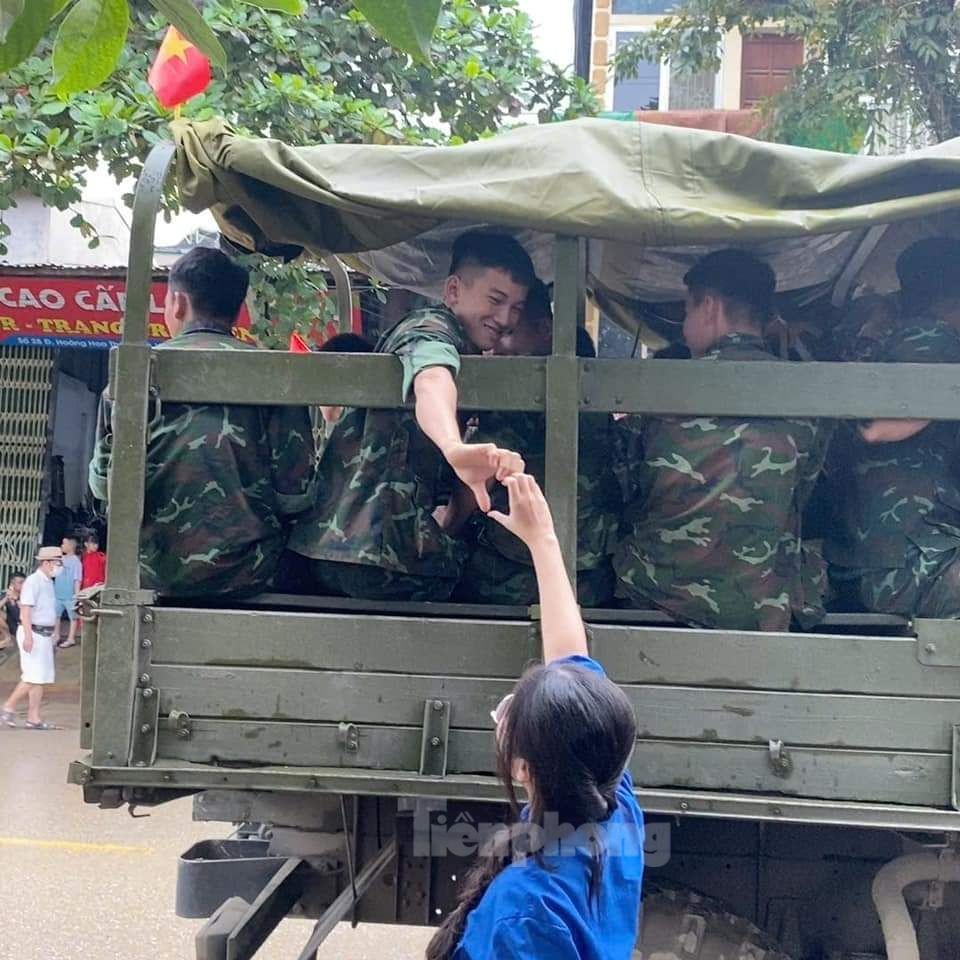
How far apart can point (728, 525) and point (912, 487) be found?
46cm

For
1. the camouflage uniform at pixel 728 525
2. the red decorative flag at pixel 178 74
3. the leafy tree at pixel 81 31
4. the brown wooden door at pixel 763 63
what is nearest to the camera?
the leafy tree at pixel 81 31

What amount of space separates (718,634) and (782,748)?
26 centimetres

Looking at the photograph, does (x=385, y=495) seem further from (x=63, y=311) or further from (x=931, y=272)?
(x=63, y=311)

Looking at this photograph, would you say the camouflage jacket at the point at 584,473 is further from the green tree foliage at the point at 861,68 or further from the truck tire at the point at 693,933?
the green tree foliage at the point at 861,68

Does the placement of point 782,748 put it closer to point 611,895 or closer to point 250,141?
point 611,895

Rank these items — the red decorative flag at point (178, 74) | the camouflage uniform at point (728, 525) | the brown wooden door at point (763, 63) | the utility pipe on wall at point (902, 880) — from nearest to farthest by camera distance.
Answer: the utility pipe on wall at point (902, 880)
the camouflage uniform at point (728, 525)
the red decorative flag at point (178, 74)
the brown wooden door at point (763, 63)

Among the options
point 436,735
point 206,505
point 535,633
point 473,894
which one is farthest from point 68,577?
point 473,894

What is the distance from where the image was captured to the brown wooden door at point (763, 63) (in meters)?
11.6

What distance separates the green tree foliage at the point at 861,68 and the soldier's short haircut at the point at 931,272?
4.56 metres

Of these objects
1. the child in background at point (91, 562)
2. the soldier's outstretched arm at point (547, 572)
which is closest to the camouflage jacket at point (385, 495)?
the soldier's outstretched arm at point (547, 572)

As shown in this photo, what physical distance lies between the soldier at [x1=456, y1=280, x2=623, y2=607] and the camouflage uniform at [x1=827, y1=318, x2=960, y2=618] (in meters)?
0.58

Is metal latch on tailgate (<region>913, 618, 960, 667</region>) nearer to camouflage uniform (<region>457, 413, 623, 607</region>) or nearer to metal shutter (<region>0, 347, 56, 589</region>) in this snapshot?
camouflage uniform (<region>457, 413, 623, 607</region>)

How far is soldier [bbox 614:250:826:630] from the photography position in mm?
2580

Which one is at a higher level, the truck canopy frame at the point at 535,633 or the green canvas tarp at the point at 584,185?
the green canvas tarp at the point at 584,185
